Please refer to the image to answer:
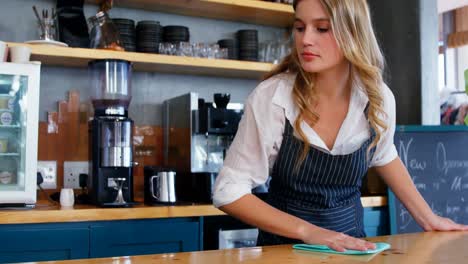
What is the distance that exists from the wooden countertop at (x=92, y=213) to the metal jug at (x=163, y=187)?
13 cm

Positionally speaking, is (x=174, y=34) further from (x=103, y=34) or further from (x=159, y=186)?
(x=159, y=186)

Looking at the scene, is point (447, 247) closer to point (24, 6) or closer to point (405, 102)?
point (405, 102)

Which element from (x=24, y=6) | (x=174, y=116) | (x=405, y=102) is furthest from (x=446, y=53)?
Answer: (x=24, y=6)

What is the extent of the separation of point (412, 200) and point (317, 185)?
296mm

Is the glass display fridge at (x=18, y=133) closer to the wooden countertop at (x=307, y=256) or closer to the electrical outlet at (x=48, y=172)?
the electrical outlet at (x=48, y=172)

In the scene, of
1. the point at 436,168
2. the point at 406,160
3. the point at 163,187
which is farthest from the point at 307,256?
the point at 436,168

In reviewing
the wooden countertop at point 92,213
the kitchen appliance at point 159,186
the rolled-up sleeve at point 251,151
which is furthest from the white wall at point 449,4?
the rolled-up sleeve at point 251,151

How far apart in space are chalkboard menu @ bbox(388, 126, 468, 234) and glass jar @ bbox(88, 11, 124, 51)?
138cm

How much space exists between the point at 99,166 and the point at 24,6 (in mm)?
936

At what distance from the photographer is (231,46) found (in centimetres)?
317

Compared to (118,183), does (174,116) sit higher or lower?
higher

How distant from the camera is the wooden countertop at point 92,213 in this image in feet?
7.01

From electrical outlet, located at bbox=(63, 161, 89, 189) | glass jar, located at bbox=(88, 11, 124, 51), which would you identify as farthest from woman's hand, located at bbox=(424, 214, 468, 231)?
electrical outlet, located at bbox=(63, 161, 89, 189)

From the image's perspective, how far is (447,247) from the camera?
53.1 inches
